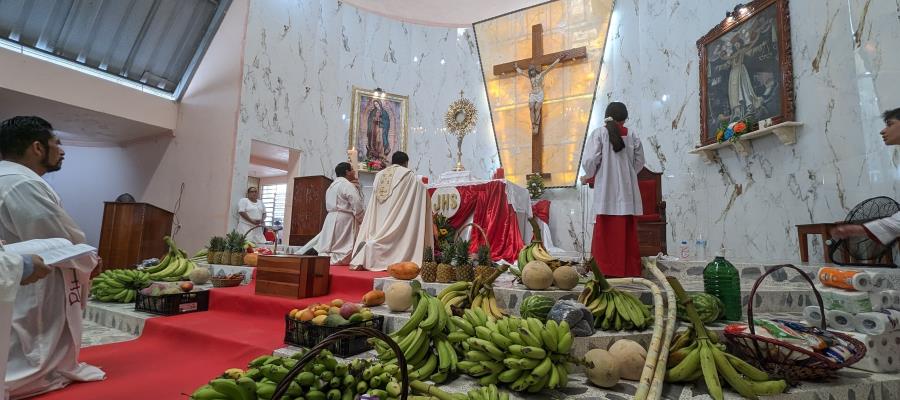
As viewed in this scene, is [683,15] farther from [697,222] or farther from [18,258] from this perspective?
[18,258]

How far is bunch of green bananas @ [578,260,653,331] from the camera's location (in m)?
2.59

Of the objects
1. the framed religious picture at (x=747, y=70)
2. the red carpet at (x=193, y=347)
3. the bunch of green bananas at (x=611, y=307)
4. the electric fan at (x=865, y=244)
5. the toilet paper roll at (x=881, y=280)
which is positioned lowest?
the red carpet at (x=193, y=347)

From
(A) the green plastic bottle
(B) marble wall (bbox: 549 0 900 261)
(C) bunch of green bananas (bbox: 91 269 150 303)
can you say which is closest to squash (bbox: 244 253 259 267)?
(C) bunch of green bananas (bbox: 91 269 150 303)

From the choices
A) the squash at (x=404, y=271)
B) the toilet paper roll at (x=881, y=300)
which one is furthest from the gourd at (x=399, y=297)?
the toilet paper roll at (x=881, y=300)

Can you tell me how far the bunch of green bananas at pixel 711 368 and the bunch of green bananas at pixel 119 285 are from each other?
547 cm

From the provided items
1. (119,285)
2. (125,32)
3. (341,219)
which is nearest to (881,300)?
(341,219)

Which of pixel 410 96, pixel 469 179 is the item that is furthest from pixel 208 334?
pixel 410 96

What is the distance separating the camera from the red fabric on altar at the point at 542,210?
8.36 metres

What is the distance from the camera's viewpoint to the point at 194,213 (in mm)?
8570

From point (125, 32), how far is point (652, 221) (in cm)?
1060

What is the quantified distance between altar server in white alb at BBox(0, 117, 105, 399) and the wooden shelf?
7.30 metres

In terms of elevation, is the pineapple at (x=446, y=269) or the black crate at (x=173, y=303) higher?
the pineapple at (x=446, y=269)

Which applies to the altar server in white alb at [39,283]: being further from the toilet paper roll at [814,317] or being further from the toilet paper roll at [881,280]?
the toilet paper roll at [881,280]

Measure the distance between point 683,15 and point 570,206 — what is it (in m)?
4.19
